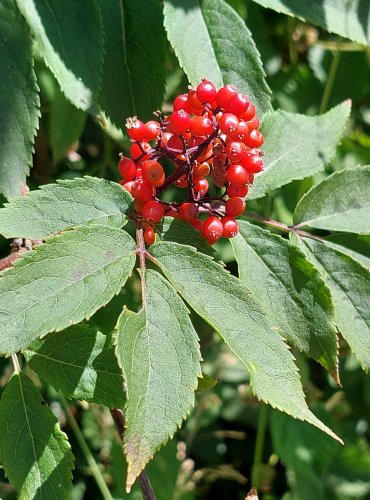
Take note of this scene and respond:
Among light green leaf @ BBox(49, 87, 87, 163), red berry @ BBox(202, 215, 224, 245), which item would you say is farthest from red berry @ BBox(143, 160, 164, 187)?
light green leaf @ BBox(49, 87, 87, 163)

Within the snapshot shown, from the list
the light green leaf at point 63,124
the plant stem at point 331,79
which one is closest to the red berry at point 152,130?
the light green leaf at point 63,124

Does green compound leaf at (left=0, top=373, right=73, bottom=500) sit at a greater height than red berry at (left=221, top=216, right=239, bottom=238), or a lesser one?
lesser

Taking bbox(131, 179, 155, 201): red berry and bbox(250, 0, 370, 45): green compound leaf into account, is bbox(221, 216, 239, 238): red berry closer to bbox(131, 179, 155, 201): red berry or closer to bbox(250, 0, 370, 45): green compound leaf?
bbox(131, 179, 155, 201): red berry

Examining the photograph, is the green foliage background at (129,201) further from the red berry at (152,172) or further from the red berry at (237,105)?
the red berry at (237,105)

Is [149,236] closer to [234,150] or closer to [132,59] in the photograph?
[234,150]

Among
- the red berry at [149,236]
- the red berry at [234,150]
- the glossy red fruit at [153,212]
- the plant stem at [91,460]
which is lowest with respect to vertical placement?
the plant stem at [91,460]

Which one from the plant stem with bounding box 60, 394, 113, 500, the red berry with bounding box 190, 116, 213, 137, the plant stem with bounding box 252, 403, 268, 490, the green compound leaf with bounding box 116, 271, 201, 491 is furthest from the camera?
the plant stem with bounding box 252, 403, 268, 490

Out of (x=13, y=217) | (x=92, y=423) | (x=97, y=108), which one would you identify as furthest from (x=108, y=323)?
(x=13, y=217)

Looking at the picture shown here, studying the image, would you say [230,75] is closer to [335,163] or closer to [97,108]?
[97,108]
